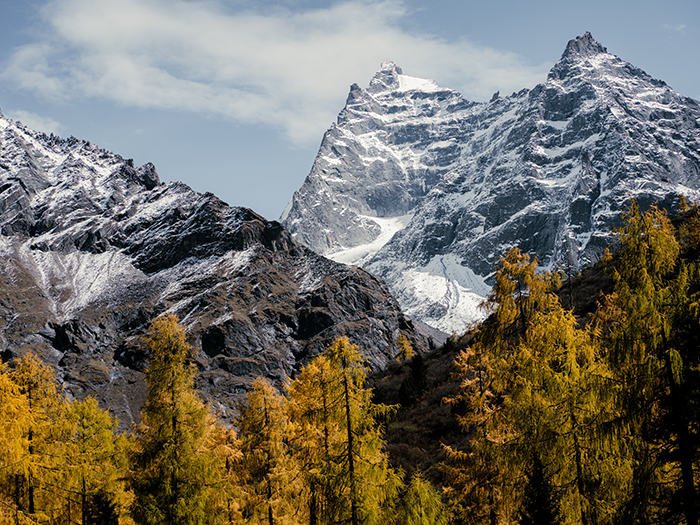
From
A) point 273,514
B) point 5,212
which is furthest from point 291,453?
point 5,212

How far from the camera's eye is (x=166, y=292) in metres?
147

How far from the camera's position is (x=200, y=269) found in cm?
15562

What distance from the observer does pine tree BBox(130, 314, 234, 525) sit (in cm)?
1477

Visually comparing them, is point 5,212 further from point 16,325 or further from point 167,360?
point 167,360

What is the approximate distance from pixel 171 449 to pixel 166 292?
465ft

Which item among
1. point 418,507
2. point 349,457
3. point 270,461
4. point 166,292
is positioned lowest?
point 418,507

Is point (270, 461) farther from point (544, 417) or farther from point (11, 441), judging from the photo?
Result: point (544, 417)

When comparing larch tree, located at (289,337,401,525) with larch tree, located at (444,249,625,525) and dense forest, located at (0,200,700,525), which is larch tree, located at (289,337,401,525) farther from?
larch tree, located at (444,249,625,525)

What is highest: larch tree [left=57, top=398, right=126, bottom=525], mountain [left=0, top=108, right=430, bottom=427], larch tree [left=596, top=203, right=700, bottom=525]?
mountain [left=0, top=108, right=430, bottom=427]

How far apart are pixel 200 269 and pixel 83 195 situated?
7942 centimetres

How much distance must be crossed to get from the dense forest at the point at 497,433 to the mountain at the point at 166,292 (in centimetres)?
8791

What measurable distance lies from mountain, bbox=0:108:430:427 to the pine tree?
90.1 m

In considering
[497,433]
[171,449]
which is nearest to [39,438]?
[171,449]

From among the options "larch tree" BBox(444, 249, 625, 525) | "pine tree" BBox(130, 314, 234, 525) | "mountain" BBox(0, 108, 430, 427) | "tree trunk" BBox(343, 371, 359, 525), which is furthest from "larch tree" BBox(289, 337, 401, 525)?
"mountain" BBox(0, 108, 430, 427)
